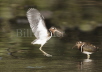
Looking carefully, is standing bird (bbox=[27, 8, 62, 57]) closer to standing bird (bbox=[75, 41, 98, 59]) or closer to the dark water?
the dark water

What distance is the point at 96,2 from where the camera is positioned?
266 inches

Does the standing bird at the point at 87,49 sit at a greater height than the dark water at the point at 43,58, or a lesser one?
greater

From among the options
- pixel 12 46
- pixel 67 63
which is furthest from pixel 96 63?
pixel 12 46

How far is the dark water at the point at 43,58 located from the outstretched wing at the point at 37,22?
0.34m

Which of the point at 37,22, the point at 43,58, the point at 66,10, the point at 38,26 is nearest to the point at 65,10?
the point at 66,10

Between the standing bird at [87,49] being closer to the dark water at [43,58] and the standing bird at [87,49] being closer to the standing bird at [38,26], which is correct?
the dark water at [43,58]

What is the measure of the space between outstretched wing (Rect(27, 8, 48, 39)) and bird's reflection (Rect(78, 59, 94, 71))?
0.83m

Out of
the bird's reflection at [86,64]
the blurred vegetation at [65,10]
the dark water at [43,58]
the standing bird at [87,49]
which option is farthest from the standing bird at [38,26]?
the bird's reflection at [86,64]

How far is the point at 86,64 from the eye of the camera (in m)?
6.77

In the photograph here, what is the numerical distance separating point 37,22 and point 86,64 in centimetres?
102

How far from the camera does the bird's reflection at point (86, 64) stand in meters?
6.45

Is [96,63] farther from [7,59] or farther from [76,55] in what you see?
[7,59]

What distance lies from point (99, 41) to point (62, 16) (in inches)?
105

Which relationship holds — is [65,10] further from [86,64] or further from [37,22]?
[86,64]
